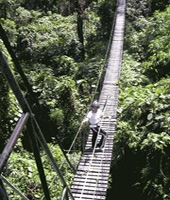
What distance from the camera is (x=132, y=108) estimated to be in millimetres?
7117

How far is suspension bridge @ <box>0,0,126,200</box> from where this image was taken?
1.72m

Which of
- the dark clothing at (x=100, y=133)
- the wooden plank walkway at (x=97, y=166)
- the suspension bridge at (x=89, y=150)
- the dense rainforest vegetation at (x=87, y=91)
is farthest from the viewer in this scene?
the dense rainforest vegetation at (x=87, y=91)

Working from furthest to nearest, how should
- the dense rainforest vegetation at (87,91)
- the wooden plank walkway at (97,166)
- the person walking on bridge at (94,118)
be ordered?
the dense rainforest vegetation at (87,91) < the person walking on bridge at (94,118) < the wooden plank walkway at (97,166)

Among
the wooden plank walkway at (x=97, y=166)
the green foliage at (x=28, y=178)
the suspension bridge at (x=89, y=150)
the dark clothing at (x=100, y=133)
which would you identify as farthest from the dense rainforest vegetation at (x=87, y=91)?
the dark clothing at (x=100, y=133)

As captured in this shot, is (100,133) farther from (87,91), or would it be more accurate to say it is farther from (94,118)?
(87,91)

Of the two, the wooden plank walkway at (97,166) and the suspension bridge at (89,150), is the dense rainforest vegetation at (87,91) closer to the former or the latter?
the suspension bridge at (89,150)

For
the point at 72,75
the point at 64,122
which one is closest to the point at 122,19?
the point at 72,75

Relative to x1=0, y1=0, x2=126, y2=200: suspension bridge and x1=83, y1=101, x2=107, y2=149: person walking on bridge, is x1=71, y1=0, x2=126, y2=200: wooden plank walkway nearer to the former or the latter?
x1=0, y1=0, x2=126, y2=200: suspension bridge

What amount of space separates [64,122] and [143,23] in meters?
7.04

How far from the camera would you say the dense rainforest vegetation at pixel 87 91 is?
18.7 ft

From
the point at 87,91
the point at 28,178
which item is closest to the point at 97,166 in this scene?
the point at 28,178

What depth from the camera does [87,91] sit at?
379 inches

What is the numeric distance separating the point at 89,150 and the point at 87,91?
4150 mm

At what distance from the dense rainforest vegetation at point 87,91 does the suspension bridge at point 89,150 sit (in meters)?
0.18
